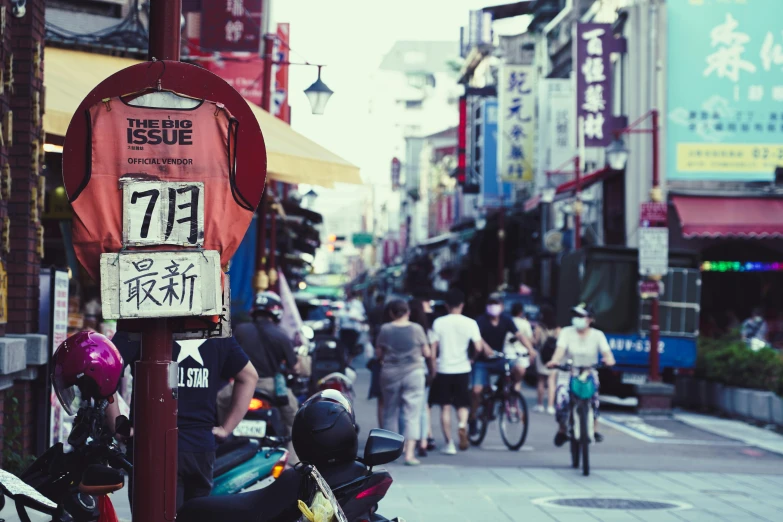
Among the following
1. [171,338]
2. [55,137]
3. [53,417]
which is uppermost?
[55,137]

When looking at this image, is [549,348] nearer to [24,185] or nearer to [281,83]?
[281,83]

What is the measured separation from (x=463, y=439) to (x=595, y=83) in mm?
15105

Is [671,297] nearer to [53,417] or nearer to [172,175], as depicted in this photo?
[53,417]

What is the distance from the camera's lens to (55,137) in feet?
39.5

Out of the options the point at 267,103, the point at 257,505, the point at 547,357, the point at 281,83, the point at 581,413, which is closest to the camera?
the point at 257,505

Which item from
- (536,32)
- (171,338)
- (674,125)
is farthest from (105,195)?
(536,32)

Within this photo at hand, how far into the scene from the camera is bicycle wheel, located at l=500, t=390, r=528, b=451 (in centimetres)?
1558

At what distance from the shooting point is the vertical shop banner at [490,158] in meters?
42.7

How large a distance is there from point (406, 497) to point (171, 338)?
6175mm

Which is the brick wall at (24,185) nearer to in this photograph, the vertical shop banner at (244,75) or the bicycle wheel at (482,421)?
the bicycle wheel at (482,421)

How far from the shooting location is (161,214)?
16.1 feet

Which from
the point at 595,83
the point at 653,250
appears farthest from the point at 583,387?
the point at 595,83

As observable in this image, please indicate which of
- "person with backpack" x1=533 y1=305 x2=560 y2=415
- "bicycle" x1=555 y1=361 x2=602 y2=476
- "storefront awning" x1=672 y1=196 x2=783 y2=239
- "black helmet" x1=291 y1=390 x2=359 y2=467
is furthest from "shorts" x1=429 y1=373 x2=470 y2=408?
"storefront awning" x1=672 y1=196 x2=783 y2=239

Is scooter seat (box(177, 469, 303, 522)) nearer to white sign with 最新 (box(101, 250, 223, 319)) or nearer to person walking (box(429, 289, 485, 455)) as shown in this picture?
white sign with 最新 (box(101, 250, 223, 319))
